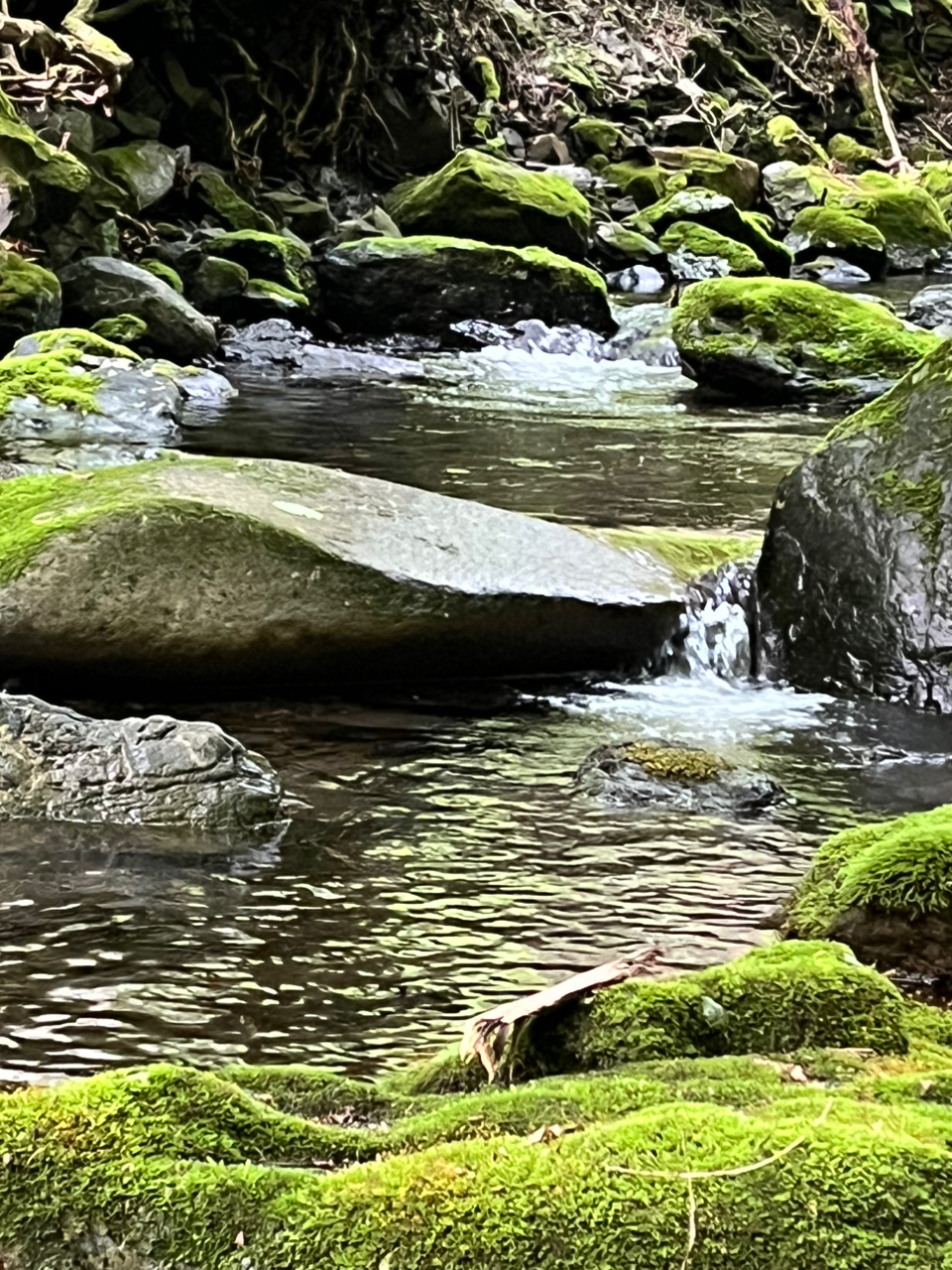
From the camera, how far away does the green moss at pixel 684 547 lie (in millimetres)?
7453

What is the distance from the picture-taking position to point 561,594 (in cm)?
677

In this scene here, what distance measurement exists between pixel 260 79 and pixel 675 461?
13653 mm

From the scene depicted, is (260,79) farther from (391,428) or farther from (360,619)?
(360,619)

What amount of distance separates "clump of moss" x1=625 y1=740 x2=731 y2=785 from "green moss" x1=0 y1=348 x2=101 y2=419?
26.2 feet

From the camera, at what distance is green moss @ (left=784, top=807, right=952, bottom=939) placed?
151 inches

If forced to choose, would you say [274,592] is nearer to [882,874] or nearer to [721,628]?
[721,628]

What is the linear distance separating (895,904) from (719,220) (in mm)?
21904

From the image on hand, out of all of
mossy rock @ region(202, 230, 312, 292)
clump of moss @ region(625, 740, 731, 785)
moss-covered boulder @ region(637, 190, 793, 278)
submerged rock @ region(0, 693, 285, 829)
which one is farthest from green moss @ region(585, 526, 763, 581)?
moss-covered boulder @ region(637, 190, 793, 278)

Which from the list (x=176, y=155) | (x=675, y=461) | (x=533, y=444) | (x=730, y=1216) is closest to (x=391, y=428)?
(x=533, y=444)

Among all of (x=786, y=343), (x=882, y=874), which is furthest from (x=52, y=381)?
(x=882, y=874)

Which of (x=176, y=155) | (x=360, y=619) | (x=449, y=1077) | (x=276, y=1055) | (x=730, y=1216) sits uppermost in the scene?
(x=176, y=155)

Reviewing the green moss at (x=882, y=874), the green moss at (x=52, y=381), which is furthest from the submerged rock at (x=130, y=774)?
the green moss at (x=52, y=381)

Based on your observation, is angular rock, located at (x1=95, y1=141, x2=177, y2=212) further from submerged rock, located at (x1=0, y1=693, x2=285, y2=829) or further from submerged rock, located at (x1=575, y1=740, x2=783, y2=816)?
submerged rock, located at (x1=575, y1=740, x2=783, y2=816)

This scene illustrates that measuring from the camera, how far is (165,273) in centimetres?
1730
